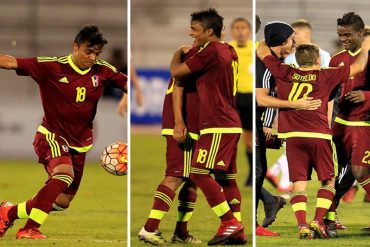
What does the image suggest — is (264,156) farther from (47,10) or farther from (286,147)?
(47,10)

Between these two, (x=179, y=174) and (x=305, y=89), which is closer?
(x=179, y=174)

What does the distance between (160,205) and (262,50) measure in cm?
128

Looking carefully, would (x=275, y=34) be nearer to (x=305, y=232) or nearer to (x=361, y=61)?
(x=361, y=61)

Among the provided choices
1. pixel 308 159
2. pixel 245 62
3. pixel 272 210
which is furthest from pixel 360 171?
pixel 245 62

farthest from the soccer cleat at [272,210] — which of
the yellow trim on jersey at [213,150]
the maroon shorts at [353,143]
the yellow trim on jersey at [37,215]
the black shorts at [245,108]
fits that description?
the black shorts at [245,108]

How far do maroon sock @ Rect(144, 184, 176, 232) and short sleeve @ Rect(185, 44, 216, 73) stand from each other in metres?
0.81

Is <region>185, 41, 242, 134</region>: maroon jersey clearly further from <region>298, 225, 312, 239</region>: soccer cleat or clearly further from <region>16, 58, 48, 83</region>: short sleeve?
<region>16, 58, 48, 83</region>: short sleeve

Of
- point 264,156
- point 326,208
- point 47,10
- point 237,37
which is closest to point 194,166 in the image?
point 264,156

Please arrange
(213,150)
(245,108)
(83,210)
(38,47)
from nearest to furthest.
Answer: (213,150) < (83,210) < (245,108) < (38,47)

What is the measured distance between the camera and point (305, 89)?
235 inches

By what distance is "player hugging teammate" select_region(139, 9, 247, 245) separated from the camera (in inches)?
226

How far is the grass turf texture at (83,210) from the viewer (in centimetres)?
601

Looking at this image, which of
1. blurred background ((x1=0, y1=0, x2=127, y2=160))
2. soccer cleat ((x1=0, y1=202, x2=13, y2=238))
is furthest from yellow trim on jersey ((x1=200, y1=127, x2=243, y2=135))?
blurred background ((x1=0, y1=0, x2=127, y2=160))

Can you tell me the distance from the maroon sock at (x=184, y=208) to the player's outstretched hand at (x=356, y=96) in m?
1.28
